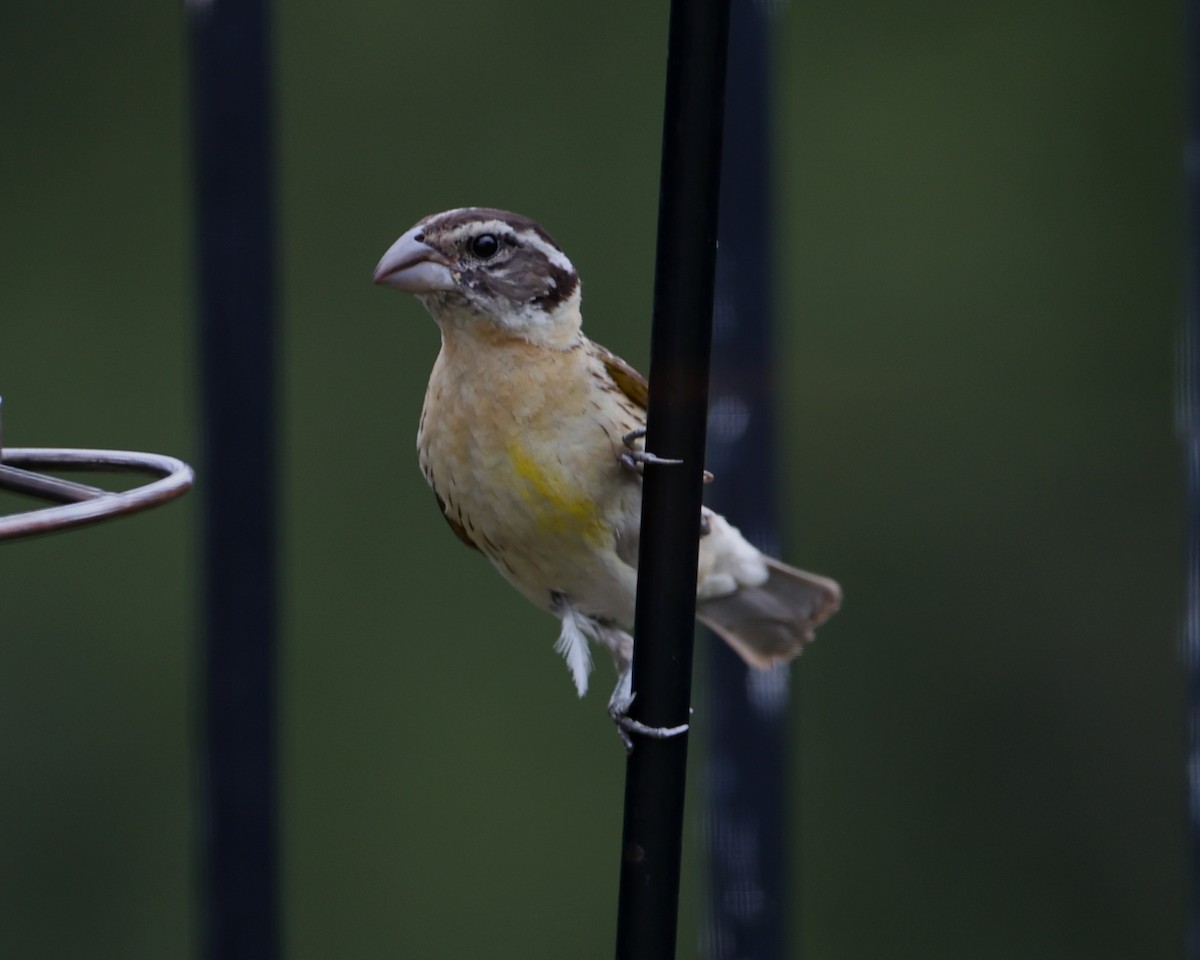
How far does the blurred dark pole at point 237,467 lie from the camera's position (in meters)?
2.28

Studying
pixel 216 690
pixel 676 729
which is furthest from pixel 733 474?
pixel 676 729

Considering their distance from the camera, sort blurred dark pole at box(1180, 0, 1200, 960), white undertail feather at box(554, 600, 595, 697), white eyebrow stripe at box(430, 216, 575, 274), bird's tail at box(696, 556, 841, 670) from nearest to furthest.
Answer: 1. white eyebrow stripe at box(430, 216, 575, 274)
2. white undertail feather at box(554, 600, 595, 697)
3. bird's tail at box(696, 556, 841, 670)
4. blurred dark pole at box(1180, 0, 1200, 960)

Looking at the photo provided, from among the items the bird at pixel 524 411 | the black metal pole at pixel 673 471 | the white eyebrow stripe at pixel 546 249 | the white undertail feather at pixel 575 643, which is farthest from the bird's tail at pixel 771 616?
the black metal pole at pixel 673 471

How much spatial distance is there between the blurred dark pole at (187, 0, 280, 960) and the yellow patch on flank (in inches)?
25.2

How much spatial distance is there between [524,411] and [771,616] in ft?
2.91

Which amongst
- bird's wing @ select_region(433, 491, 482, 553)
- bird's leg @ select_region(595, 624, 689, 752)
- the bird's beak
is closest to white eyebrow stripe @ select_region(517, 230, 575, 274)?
the bird's beak

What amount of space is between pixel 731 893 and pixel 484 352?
4.58 feet

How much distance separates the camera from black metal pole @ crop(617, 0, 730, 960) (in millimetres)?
1105

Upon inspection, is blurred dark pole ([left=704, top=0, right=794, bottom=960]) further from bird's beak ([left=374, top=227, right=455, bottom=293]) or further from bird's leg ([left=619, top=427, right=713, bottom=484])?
bird's beak ([left=374, top=227, right=455, bottom=293])

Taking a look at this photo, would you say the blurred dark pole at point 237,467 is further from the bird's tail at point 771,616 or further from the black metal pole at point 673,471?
the black metal pole at point 673,471

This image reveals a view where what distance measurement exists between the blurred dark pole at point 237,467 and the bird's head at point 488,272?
558mm

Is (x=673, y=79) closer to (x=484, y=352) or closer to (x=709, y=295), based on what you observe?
(x=709, y=295)

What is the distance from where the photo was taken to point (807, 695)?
3518mm

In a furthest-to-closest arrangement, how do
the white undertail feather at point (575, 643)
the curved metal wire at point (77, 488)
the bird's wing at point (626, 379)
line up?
1. the white undertail feather at point (575, 643)
2. the bird's wing at point (626, 379)
3. the curved metal wire at point (77, 488)
